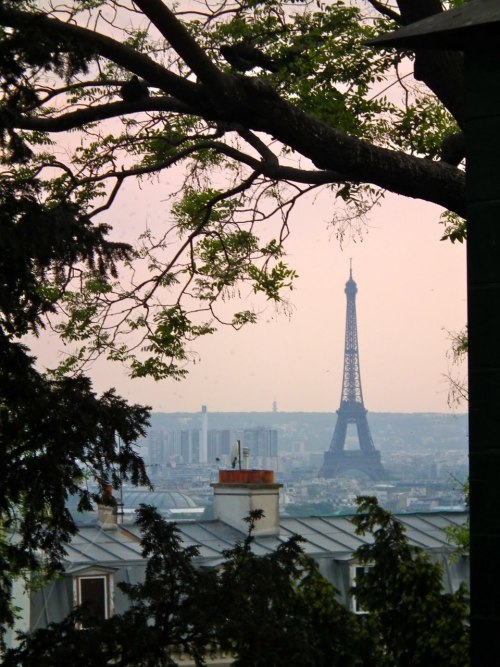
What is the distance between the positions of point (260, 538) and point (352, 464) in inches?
4393

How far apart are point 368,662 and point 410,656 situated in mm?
809

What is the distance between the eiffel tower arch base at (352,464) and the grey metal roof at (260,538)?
10434cm

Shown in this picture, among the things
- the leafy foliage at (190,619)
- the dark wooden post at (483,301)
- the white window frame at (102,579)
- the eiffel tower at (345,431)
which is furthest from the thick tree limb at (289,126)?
the eiffel tower at (345,431)

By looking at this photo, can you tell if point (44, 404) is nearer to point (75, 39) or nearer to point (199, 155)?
point (75, 39)

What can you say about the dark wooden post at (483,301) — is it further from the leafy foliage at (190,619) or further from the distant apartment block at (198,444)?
the distant apartment block at (198,444)

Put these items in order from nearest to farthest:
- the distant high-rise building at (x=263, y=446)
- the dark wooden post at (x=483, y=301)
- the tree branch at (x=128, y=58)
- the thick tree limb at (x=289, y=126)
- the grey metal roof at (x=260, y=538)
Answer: the dark wooden post at (x=483, y=301) < the tree branch at (x=128, y=58) < the thick tree limb at (x=289, y=126) < the grey metal roof at (x=260, y=538) < the distant high-rise building at (x=263, y=446)

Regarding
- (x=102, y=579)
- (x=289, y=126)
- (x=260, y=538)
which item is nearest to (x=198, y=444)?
(x=260, y=538)

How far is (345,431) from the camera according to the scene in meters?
156

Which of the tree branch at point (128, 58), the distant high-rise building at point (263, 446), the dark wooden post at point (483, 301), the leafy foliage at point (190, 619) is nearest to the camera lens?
the dark wooden post at point (483, 301)

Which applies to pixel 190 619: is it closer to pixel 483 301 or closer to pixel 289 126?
pixel 289 126

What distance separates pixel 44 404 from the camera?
11078 millimetres

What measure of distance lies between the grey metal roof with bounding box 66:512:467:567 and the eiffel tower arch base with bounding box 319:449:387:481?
342 ft

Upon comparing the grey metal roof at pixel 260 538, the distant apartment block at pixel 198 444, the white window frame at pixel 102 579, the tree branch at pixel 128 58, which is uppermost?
the tree branch at pixel 128 58

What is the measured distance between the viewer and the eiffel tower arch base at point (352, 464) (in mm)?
147625
